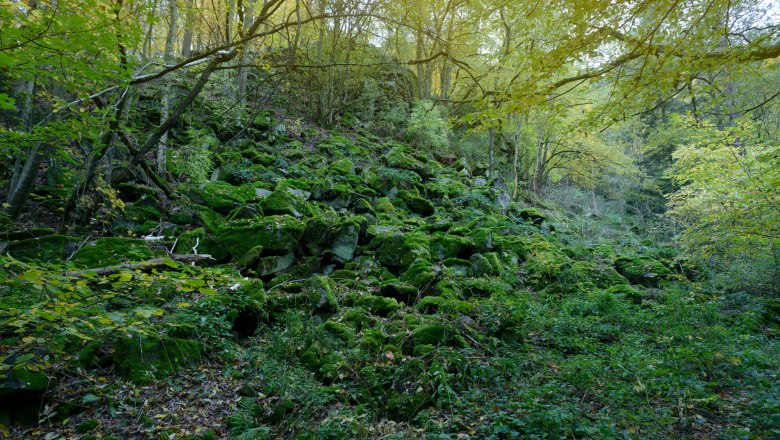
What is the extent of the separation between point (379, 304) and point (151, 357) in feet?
10.1

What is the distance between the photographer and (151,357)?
4066mm

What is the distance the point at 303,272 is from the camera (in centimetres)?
692

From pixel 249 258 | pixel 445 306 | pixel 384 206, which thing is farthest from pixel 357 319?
pixel 384 206

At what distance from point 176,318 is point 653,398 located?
5188 mm

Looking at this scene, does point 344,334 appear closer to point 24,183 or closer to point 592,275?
point 24,183

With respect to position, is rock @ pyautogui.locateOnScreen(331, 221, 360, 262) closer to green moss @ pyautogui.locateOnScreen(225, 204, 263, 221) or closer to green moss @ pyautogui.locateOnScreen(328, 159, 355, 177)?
green moss @ pyautogui.locateOnScreen(225, 204, 263, 221)

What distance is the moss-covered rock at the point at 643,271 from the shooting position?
29.3 ft

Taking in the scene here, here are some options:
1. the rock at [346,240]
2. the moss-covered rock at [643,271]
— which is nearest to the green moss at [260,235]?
the rock at [346,240]

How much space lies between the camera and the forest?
3.40 metres

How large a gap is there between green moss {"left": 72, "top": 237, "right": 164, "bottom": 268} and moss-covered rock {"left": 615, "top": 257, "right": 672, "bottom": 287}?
10.2 metres

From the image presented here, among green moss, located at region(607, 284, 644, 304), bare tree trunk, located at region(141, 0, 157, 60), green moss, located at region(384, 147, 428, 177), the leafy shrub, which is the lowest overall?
green moss, located at region(607, 284, 644, 304)

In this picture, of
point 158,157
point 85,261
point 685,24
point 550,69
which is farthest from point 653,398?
point 158,157

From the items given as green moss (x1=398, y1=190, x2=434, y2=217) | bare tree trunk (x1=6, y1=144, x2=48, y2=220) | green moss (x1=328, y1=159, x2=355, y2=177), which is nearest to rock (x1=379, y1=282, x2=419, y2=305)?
green moss (x1=398, y1=190, x2=434, y2=217)

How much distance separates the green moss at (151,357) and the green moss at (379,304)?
8.11ft
